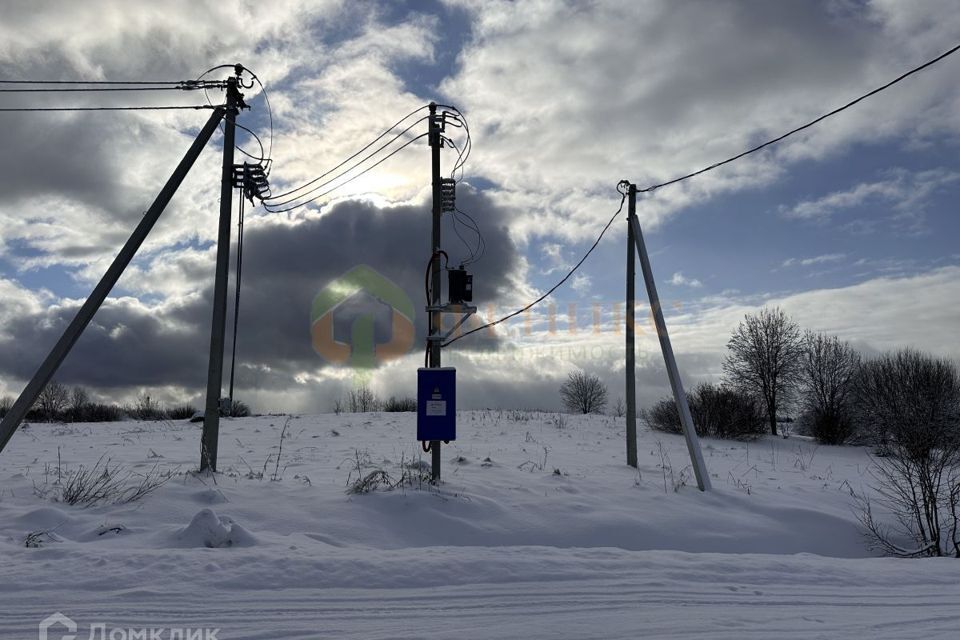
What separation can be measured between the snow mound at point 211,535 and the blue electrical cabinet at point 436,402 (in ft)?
10.0

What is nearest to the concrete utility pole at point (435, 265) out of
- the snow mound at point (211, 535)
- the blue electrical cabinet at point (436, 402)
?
the blue electrical cabinet at point (436, 402)

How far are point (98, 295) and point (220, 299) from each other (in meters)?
1.81

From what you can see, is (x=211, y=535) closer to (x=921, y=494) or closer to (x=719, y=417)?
(x=921, y=494)

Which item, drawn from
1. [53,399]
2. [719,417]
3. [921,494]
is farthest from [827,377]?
[53,399]

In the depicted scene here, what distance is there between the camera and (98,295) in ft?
26.4

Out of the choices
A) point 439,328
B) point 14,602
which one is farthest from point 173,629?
point 439,328

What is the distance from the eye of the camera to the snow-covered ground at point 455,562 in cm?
398

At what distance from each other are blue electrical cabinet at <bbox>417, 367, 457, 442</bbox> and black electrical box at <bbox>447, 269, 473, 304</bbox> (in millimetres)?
988

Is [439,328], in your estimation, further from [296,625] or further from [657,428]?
[657,428]

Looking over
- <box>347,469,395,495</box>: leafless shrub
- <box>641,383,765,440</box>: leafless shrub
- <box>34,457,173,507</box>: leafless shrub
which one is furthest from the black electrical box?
<box>641,383,765,440</box>: leafless shrub

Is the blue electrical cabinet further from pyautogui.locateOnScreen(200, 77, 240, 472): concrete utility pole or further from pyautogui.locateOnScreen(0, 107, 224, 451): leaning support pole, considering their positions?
pyautogui.locateOnScreen(0, 107, 224, 451): leaning support pole

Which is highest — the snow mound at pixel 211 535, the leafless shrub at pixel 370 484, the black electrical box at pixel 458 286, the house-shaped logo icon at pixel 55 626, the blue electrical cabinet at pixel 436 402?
the black electrical box at pixel 458 286

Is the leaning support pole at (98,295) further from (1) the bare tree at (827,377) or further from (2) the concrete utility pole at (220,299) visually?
(1) the bare tree at (827,377)

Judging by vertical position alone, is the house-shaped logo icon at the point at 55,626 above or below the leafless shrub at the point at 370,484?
below
